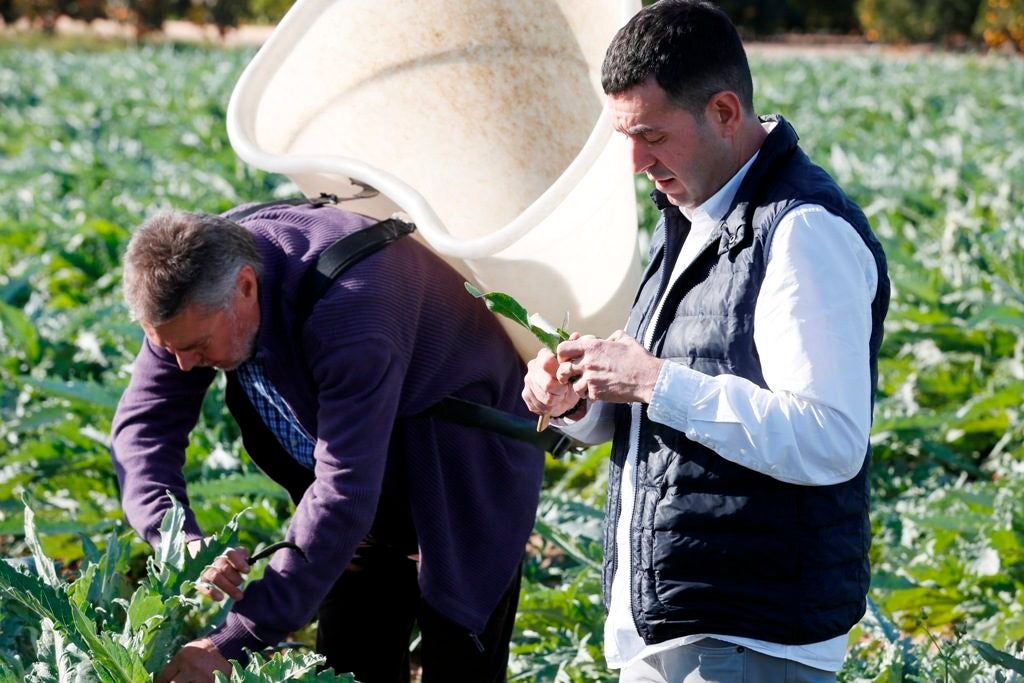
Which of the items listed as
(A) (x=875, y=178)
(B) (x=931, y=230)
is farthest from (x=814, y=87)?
(B) (x=931, y=230)

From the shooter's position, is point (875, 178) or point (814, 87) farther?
point (814, 87)

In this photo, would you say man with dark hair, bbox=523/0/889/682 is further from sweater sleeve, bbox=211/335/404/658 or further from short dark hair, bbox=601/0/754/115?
sweater sleeve, bbox=211/335/404/658

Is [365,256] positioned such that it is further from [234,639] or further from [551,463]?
[551,463]

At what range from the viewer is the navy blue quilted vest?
2197mm

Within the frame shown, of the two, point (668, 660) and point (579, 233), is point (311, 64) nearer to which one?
point (579, 233)

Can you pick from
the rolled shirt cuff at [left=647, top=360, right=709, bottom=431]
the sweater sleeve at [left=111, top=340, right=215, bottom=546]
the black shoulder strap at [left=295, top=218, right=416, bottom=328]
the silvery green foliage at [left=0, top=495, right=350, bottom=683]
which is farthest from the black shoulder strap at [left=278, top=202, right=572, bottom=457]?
the rolled shirt cuff at [left=647, top=360, right=709, bottom=431]

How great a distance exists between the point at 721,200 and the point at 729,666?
757 millimetres

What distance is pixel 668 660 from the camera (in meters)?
2.36

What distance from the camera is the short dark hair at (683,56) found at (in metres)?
2.18

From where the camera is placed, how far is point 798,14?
47156 mm

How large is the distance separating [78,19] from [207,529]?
43968 millimetres

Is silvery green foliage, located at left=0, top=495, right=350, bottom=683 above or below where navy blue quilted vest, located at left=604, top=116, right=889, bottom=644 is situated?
below

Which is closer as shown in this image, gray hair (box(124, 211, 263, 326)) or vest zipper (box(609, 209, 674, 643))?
vest zipper (box(609, 209, 674, 643))

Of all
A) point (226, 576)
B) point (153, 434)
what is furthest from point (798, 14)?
point (226, 576)
